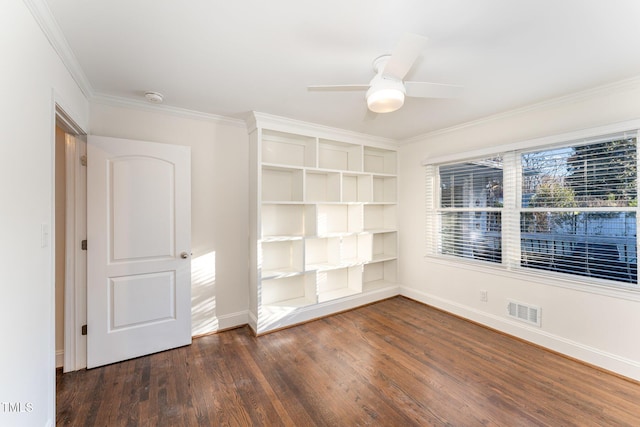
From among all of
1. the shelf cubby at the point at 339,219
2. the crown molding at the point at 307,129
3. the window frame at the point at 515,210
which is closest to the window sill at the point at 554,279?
the window frame at the point at 515,210

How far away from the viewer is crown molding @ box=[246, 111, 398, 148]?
9.89ft

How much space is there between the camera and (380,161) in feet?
14.3

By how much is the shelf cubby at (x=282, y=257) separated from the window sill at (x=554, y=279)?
1.96 meters

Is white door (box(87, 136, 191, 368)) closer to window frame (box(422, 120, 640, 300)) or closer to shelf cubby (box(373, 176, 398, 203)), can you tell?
shelf cubby (box(373, 176, 398, 203))

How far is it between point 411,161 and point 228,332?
10.9ft

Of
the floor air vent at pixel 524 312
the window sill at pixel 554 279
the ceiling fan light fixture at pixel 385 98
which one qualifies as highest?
the ceiling fan light fixture at pixel 385 98

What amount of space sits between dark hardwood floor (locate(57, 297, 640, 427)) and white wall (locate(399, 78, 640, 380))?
7.5 inches

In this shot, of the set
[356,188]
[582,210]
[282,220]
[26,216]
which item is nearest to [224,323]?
[282,220]

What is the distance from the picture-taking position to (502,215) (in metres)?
3.09

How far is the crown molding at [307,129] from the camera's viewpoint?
3.01m

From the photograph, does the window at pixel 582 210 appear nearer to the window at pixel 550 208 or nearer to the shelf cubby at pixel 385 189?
the window at pixel 550 208

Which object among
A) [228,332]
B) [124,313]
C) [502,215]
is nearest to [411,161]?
[502,215]

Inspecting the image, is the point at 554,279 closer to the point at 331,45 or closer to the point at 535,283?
the point at 535,283

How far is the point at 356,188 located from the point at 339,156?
55 centimetres
